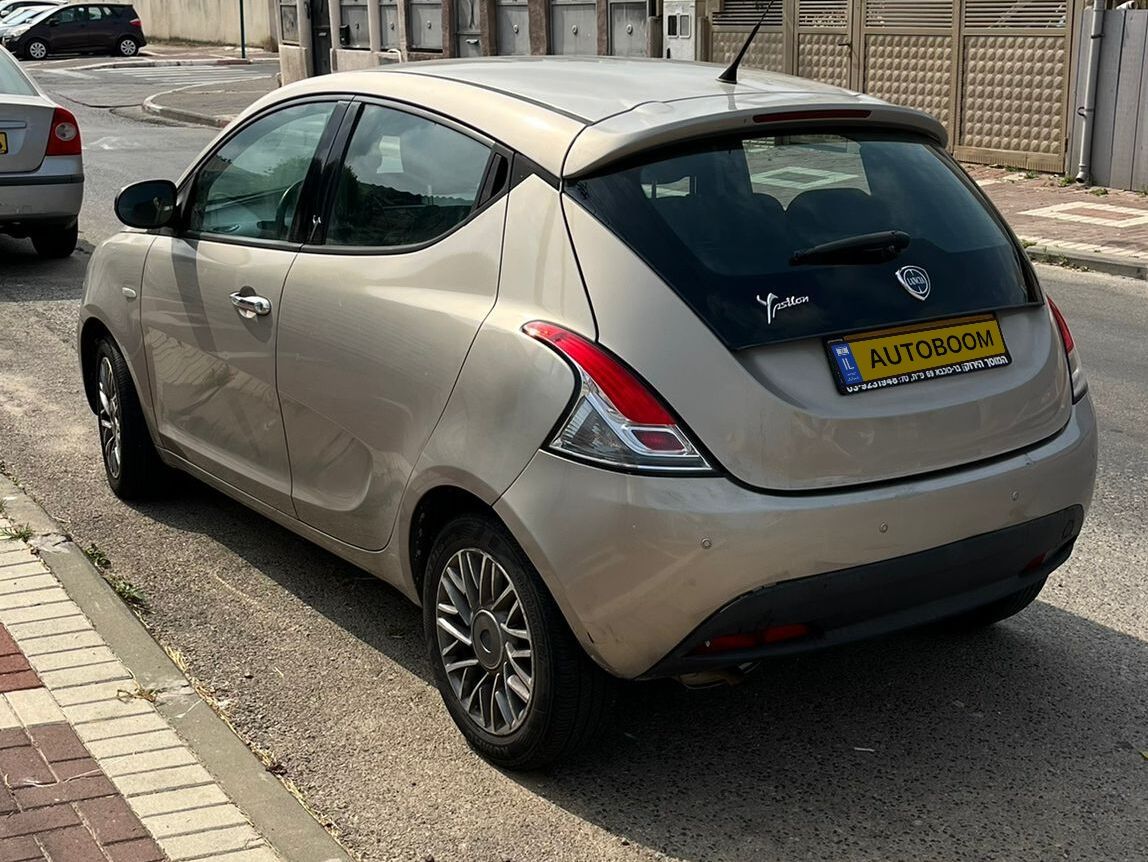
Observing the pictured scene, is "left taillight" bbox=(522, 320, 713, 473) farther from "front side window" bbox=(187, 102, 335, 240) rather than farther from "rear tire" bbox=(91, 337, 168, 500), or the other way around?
"rear tire" bbox=(91, 337, 168, 500)

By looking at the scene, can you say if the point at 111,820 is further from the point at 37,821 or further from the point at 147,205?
the point at 147,205

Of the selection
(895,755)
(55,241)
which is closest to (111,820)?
(895,755)

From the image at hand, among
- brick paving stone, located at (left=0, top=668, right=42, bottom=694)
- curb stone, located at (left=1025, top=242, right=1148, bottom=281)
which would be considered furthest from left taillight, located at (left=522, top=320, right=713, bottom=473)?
curb stone, located at (left=1025, top=242, right=1148, bottom=281)

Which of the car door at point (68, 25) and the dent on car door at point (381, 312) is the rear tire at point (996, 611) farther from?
the car door at point (68, 25)

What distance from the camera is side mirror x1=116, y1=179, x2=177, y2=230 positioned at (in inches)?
208

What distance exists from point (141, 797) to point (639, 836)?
119cm

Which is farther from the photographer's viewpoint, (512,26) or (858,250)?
(512,26)

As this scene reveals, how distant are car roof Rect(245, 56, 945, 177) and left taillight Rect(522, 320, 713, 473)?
563 mm

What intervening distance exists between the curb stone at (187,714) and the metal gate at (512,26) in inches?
765

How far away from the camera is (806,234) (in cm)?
369

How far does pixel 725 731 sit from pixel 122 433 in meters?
2.84

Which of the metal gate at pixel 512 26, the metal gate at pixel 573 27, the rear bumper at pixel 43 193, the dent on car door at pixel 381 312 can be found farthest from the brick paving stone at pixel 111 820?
the metal gate at pixel 512 26

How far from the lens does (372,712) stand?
4.25m

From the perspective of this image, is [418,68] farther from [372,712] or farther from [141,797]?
[141,797]
